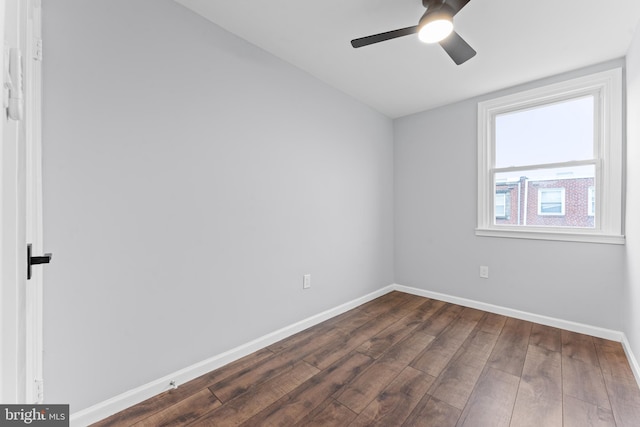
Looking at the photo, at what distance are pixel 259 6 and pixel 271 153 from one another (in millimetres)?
976

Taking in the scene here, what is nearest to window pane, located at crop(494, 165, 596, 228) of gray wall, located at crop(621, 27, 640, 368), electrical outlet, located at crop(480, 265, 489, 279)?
gray wall, located at crop(621, 27, 640, 368)

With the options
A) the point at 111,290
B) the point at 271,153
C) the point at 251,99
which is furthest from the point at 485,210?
the point at 111,290

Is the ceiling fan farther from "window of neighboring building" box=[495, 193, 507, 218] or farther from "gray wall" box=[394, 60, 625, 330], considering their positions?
"window of neighboring building" box=[495, 193, 507, 218]

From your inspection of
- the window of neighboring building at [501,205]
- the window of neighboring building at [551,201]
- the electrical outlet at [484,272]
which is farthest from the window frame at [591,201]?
the electrical outlet at [484,272]

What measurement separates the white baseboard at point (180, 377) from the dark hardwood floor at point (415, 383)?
0.04 metres

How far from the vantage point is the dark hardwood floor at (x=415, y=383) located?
1477 mm

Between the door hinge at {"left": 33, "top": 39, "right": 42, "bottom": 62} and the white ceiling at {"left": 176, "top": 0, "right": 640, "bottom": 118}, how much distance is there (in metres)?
0.84

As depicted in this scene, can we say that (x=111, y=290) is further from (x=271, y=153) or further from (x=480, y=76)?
(x=480, y=76)

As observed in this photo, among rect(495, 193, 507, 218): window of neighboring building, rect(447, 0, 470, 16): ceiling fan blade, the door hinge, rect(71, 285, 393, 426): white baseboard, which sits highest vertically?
rect(447, 0, 470, 16): ceiling fan blade

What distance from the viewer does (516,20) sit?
183 cm

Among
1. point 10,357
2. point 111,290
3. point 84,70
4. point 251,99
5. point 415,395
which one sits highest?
point 251,99

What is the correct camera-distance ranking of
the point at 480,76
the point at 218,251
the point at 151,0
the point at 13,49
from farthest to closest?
the point at 480,76
the point at 218,251
the point at 151,0
the point at 13,49

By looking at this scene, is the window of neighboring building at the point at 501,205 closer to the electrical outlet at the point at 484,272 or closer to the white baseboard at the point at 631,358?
the electrical outlet at the point at 484,272

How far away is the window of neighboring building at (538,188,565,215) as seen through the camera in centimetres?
263
